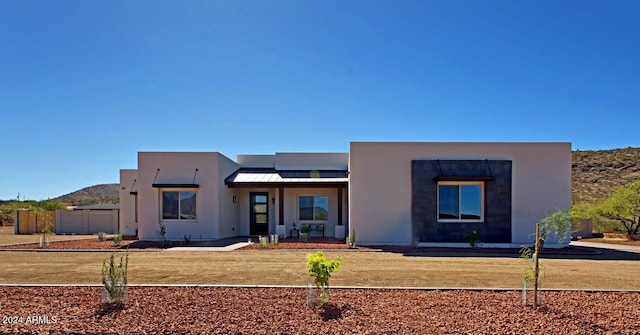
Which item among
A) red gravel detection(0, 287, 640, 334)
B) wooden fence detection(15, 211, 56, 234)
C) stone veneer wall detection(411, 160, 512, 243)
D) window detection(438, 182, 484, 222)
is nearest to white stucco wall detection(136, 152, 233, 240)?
stone veneer wall detection(411, 160, 512, 243)

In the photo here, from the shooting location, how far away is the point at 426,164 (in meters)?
16.3

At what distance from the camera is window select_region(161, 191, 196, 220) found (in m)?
18.2

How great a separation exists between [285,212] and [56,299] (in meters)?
13.6

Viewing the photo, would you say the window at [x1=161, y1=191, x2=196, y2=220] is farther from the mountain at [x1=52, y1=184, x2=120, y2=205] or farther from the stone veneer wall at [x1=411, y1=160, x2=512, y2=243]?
the mountain at [x1=52, y1=184, x2=120, y2=205]

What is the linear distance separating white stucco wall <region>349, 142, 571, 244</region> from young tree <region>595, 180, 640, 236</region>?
7837 millimetres

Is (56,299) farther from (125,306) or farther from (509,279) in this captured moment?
(509,279)

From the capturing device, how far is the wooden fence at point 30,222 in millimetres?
24750

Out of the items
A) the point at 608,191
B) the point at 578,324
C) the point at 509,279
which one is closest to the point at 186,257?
the point at 509,279

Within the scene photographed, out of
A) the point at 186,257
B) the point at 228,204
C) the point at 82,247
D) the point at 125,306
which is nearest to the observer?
the point at 125,306

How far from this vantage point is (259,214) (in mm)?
20859

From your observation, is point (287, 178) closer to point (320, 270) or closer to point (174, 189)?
point (174, 189)

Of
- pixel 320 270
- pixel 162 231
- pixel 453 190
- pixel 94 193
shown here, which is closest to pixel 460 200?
pixel 453 190

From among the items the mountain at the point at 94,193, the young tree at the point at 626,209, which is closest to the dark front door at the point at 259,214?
the young tree at the point at 626,209

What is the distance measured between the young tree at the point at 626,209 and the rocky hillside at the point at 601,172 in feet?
54.0
